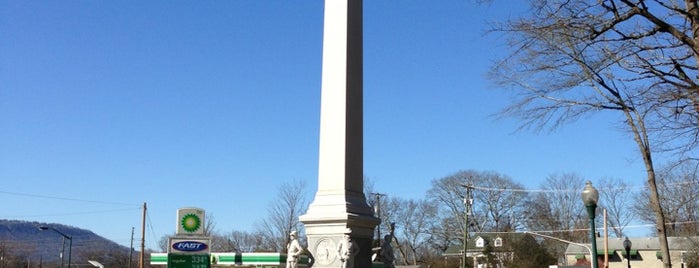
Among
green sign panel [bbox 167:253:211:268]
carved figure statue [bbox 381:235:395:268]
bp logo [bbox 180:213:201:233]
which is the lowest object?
green sign panel [bbox 167:253:211:268]

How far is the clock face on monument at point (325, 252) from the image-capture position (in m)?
14.9

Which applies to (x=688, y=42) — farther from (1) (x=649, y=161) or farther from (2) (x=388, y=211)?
(2) (x=388, y=211)

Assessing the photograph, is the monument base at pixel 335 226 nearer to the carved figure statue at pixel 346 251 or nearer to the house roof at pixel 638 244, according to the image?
the carved figure statue at pixel 346 251

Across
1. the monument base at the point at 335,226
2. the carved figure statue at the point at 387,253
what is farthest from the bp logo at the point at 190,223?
the carved figure statue at the point at 387,253

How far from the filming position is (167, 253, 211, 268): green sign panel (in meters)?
19.1

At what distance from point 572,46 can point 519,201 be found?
2240 inches

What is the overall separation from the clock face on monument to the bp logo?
6433mm

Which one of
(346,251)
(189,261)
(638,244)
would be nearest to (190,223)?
(189,261)

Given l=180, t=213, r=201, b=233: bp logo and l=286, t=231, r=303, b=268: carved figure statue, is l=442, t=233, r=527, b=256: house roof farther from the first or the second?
l=286, t=231, r=303, b=268: carved figure statue

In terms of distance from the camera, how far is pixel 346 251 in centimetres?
1453

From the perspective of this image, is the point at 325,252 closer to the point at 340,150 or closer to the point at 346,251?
the point at 346,251

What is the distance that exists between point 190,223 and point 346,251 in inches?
295

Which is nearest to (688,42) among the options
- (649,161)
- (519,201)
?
(649,161)

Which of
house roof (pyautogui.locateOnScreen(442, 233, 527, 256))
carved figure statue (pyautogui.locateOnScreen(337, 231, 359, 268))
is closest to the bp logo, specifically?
carved figure statue (pyautogui.locateOnScreen(337, 231, 359, 268))
